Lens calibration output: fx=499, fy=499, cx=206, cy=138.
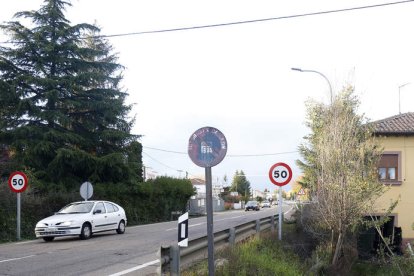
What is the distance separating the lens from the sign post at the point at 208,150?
7508 millimetres

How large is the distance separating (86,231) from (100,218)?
43.1 inches

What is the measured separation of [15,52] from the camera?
2916 cm

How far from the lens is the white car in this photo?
58.3ft

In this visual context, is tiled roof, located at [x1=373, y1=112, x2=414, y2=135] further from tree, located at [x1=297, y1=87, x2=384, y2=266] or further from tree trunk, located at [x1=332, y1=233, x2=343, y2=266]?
tree trunk, located at [x1=332, y1=233, x2=343, y2=266]

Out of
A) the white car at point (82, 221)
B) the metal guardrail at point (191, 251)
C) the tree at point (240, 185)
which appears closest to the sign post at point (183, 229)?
the metal guardrail at point (191, 251)

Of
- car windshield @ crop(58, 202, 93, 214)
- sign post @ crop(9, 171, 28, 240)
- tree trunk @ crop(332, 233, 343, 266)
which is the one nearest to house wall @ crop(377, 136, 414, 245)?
tree trunk @ crop(332, 233, 343, 266)

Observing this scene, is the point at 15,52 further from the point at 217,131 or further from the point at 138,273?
the point at 217,131

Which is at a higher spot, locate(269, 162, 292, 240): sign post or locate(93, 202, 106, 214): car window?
locate(269, 162, 292, 240): sign post

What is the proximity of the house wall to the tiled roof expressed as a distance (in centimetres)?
45

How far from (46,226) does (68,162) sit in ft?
38.0

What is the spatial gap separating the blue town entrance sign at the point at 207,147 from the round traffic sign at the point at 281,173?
9.17 metres

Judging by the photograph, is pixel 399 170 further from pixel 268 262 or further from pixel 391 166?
pixel 268 262

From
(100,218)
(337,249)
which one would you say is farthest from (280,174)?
(100,218)

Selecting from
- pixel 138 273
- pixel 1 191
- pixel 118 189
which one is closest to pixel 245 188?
pixel 118 189
